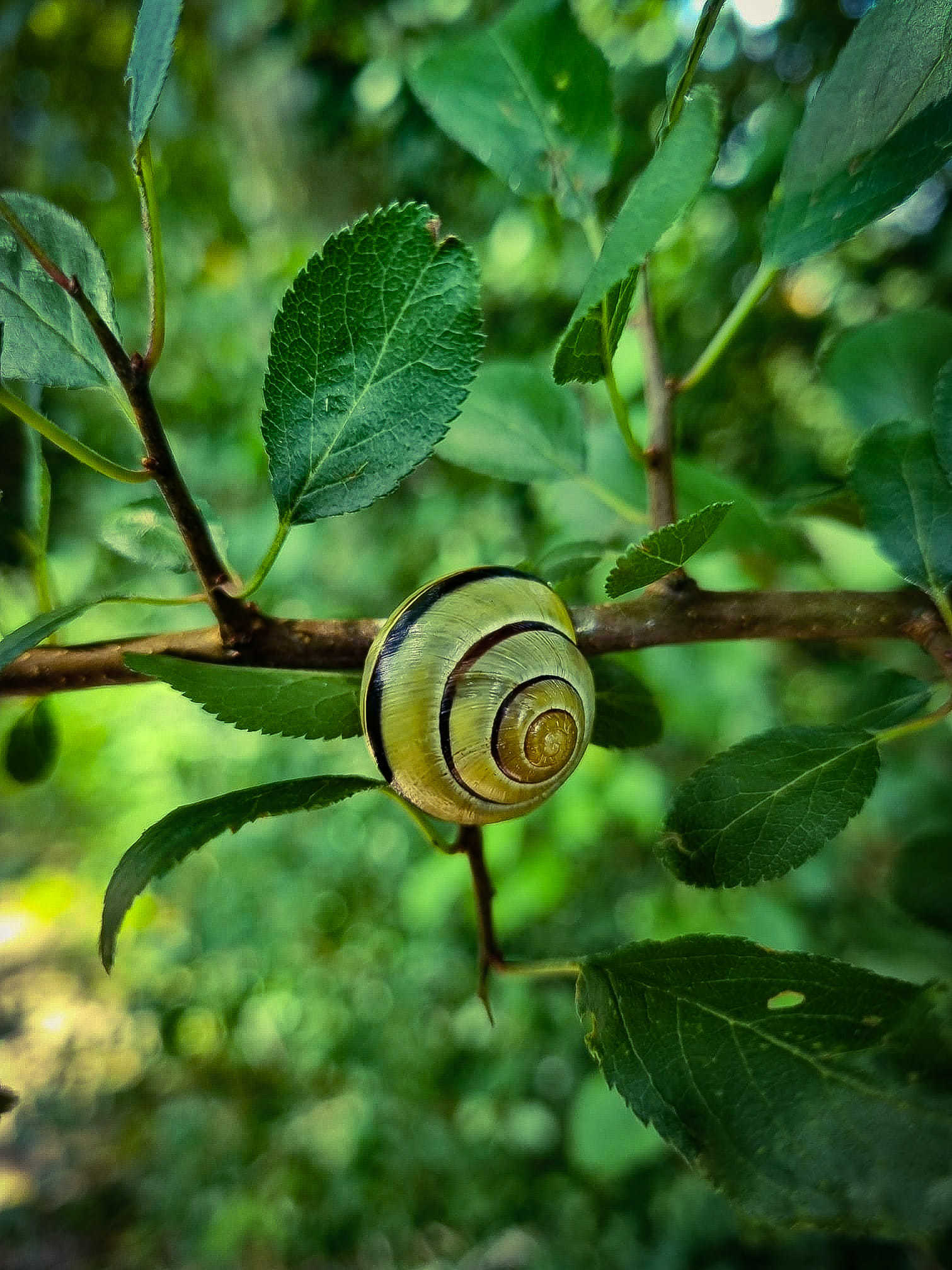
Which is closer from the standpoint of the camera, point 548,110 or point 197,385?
point 548,110

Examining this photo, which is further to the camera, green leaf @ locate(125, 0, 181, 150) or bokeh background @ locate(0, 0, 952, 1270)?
bokeh background @ locate(0, 0, 952, 1270)

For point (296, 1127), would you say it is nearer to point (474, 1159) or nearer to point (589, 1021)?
point (474, 1159)

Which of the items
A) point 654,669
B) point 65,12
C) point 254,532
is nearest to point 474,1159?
point 654,669

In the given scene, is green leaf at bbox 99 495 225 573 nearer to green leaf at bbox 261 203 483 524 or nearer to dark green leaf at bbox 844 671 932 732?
green leaf at bbox 261 203 483 524

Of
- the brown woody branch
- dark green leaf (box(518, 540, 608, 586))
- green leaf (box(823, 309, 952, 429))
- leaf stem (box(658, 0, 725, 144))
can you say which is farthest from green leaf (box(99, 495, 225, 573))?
green leaf (box(823, 309, 952, 429))

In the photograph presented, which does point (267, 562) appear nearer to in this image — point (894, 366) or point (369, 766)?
point (894, 366)
